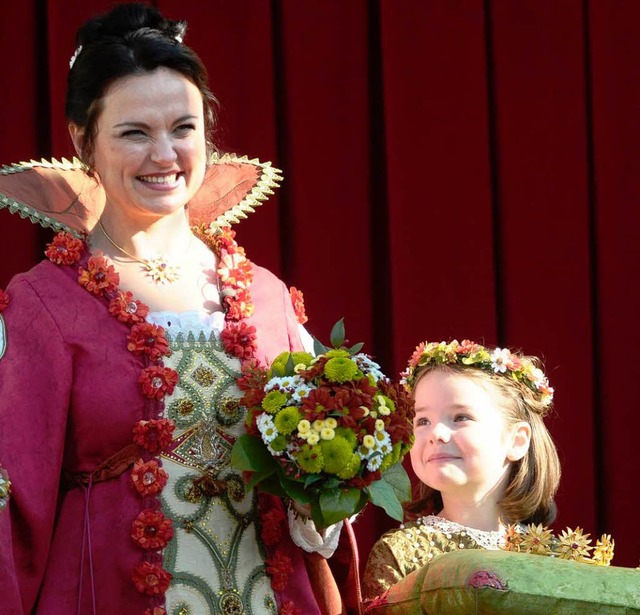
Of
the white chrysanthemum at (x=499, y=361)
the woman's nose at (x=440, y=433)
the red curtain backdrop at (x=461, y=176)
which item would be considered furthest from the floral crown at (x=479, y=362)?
the red curtain backdrop at (x=461, y=176)

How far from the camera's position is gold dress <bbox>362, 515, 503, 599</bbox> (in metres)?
2.82

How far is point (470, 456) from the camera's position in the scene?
2.96 metres

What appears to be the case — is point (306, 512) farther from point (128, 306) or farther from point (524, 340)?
point (524, 340)

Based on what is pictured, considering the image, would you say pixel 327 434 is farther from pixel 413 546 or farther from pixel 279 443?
pixel 413 546

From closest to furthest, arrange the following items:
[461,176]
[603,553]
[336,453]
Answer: [336,453], [603,553], [461,176]

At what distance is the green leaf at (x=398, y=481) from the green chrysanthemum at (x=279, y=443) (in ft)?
0.66

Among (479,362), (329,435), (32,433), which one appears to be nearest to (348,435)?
(329,435)

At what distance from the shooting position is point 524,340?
3875mm

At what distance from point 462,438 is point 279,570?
2.45ft

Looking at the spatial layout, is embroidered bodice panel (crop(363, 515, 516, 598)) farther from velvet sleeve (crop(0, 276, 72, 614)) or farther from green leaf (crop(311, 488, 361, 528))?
velvet sleeve (crop(0, 276, 72, 614))

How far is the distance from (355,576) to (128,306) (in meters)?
0.64

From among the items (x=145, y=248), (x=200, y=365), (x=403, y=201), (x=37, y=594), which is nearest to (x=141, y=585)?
(x=37, y=594)

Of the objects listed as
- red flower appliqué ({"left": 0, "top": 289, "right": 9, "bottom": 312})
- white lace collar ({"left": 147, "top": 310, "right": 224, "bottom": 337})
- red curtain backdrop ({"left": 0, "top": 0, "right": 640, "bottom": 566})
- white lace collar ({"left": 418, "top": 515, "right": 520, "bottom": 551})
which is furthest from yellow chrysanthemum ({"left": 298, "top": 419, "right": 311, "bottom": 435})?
red curtain backdrop ({"left": 0, "top": 0, "right": 640, "bottom": 566})

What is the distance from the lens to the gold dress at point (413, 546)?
2.82m
